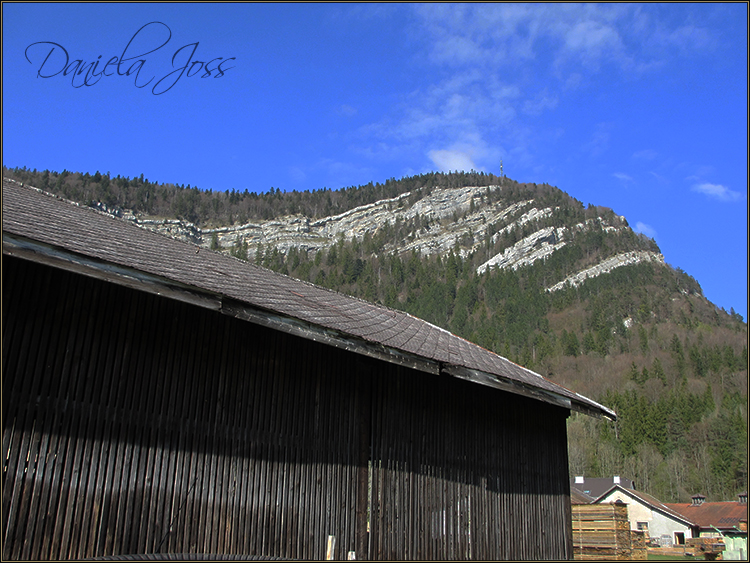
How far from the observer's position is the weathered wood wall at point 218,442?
5898 mm

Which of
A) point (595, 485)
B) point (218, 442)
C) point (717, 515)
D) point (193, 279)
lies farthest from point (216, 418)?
point (595, 485)

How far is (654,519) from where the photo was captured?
5994 centimetres

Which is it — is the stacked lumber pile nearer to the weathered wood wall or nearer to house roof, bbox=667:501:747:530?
the weathered wood wall

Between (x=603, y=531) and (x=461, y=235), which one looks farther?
(x=461, y=235)

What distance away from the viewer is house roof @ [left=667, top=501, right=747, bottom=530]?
A: 193ft

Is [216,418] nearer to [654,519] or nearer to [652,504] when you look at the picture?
[652,504]

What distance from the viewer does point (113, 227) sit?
950 centimetres

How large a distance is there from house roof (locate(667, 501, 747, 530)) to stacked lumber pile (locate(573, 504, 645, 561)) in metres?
43.8

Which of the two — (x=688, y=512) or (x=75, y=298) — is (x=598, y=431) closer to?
(x=688, y=512)

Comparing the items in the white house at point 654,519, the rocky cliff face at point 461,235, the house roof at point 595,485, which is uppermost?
the rocky cliff face at point 461,235

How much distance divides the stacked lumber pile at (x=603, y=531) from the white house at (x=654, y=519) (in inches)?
1524

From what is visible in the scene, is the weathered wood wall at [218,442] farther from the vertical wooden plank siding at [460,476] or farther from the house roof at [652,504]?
Answer: the house roof at [652,504]

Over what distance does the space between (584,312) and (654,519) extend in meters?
78.7

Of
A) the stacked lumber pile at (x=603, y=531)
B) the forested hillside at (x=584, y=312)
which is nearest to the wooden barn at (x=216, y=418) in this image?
the stacked lumber pile at (x=603, y=531)
